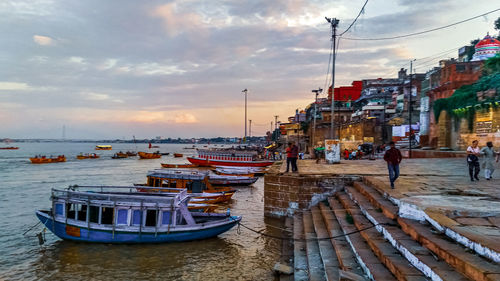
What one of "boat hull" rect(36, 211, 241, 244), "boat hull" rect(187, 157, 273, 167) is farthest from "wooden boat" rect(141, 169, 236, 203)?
"boat hull" rect(187, 157, 273, 167)

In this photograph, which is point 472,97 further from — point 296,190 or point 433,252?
Answer: point 433,252

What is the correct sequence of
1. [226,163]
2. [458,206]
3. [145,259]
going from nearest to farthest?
[458,206], [145,259], [226,163]

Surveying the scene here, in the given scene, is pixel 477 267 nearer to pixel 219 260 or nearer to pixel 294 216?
pixel 219 260

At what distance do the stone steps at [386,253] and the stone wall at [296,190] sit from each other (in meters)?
3.57

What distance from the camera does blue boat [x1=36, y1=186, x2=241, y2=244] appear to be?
1141 cm

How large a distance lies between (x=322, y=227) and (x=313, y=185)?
3095mm

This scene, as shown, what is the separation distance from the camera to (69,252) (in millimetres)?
11523

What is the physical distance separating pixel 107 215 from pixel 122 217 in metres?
0.71

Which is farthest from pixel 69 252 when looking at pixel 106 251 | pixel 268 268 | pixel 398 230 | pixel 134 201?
pixel 398 230

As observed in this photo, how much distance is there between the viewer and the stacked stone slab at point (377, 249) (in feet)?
14.9

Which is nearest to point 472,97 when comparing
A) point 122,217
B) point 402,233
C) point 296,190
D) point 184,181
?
point 296,190

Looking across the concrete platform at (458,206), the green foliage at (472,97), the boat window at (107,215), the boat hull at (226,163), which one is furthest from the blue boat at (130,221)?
the boat hull at (226,163)

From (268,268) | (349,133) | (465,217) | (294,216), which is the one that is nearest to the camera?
→ (465,217)

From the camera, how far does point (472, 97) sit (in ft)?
76.2
